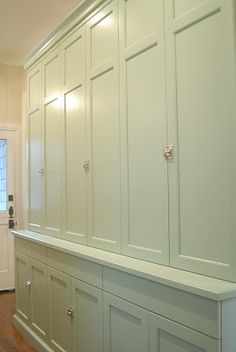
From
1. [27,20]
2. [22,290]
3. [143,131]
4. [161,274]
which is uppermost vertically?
[27,20]

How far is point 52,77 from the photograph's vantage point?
3.19 metres

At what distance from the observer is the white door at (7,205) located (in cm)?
480

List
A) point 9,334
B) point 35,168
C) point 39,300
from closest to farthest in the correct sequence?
point 39,300, point 9,334, point 35,168

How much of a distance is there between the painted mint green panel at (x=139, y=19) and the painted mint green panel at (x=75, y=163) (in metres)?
0.66

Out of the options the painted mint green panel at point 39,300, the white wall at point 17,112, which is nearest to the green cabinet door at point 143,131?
the painted mint green panel at point 39,300

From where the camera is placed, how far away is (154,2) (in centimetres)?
195

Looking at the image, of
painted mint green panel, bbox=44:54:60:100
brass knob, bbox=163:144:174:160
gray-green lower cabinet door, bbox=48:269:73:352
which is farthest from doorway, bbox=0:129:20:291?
brass knob, bbox=163:144:174:160

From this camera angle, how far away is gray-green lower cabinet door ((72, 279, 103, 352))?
221 cm

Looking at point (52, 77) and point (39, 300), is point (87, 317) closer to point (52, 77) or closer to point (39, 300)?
point (39, 300)

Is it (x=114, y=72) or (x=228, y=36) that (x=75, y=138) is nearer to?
(x=114, y=72)

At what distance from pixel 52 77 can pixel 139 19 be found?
131 centimetres

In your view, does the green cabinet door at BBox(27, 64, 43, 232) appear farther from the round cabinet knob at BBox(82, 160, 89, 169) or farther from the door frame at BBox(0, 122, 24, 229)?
the door frame at BBox(0, 122, 24, 229)

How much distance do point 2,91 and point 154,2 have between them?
3.35 meters

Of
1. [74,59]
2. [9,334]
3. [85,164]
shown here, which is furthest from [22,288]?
[74,59]
